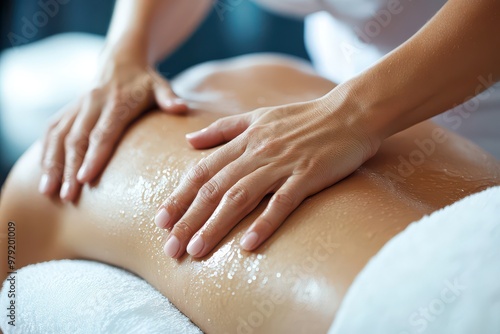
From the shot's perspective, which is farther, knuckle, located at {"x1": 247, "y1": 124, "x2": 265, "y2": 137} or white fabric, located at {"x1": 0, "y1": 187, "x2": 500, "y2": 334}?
knuckle, located at {"x1": 247, "y1": 124, "x2": 265, "y2": 137}

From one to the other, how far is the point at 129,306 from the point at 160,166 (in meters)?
0.23

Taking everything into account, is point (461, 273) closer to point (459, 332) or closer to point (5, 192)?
point (459, 332)

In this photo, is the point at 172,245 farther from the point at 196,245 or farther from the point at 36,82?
the point at 36,82

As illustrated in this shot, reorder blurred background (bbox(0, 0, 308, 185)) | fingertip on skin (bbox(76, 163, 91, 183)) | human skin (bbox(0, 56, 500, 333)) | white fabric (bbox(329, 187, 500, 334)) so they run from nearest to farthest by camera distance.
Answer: white fabric (bbox(329, 187, 500, 334))
human skin (bbox(0, 56, 500, 333))
fingertip on skin (bbox(76, 163, 91, 183))
blurred background (bbox(0, 0, 308, 185))

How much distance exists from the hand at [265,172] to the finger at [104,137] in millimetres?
238

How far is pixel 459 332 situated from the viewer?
1.91 feet

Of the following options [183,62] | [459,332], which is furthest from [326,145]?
[183,62]

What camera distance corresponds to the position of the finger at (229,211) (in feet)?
2.76

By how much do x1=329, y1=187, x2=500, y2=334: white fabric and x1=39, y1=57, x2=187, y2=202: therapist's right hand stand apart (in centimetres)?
59

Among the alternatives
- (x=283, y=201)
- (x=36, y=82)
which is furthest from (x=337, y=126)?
(x=36, y=82)

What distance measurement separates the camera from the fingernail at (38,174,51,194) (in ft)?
3.74

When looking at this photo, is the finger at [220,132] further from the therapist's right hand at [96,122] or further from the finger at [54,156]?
the finger at [54,156]

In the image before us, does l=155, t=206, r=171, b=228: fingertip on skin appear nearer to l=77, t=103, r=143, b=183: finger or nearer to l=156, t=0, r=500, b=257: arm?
l=156, t=0, r=500, b=257: arm

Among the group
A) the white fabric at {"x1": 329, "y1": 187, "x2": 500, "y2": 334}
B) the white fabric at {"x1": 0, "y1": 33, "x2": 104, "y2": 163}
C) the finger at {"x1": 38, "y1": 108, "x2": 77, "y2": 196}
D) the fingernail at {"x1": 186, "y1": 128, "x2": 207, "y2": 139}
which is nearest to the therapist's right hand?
the finger at {"x1": 38, "y1": 108, "x2": 77, "y2": 196}
